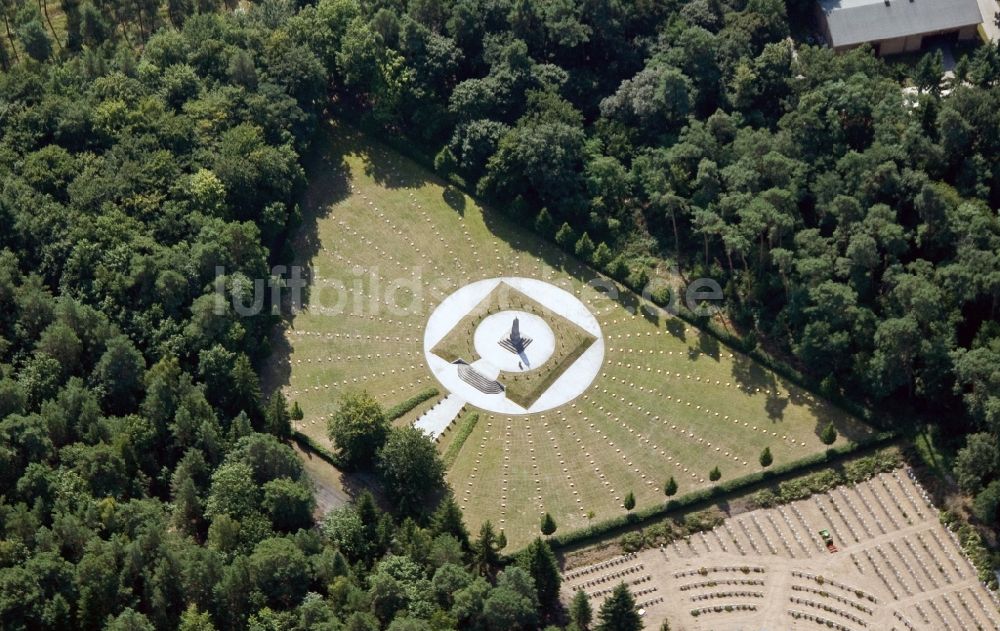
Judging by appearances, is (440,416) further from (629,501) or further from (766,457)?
(766,457)

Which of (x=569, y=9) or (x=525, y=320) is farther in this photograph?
(x=569, y=9)

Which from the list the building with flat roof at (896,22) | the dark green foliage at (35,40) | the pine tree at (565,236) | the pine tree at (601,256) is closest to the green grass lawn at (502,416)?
the pine tree at (565,236)

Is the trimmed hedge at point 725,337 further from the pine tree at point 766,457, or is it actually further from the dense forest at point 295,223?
the pine tree at point 766,457

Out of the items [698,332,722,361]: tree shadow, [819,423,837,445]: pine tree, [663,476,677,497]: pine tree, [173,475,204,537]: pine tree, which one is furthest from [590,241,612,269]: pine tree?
[173,475,204,537]: pine tree

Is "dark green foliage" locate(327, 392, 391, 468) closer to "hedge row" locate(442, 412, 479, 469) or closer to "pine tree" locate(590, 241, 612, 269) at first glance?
"hedge row" locate(442, 412, 479, 469)

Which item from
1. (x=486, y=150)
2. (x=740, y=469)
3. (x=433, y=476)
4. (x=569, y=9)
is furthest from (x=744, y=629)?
(x=569, y=9)

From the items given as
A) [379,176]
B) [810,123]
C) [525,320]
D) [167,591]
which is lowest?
[167,591]

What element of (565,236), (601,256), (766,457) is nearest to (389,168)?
(565,236)

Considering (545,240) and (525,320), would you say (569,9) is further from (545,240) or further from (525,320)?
(525,320)
